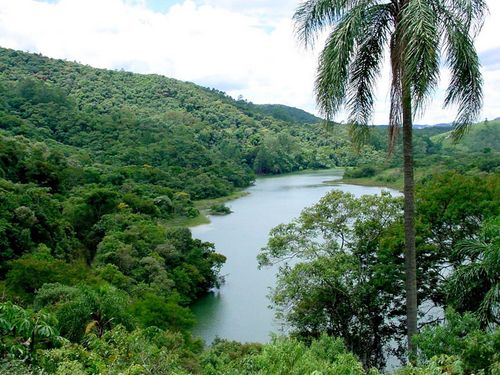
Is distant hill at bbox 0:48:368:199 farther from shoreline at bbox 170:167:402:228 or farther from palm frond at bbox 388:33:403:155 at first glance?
palm frond at bbox 388:33:403:155

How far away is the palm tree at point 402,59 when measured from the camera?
207 inches

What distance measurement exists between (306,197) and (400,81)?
40.6 metres

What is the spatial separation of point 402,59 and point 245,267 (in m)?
19.9

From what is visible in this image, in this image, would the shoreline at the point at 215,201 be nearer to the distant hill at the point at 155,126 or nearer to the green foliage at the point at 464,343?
the distant hill at the point at 155,126

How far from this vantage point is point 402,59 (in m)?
Answer: 5.55

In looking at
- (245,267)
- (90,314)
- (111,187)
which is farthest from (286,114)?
(90,314)

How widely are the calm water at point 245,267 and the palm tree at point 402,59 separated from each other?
641 cm

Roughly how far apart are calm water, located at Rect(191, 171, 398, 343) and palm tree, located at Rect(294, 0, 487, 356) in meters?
6.41

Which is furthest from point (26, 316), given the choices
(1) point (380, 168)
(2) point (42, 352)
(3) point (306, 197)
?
(1) point (380, 168)

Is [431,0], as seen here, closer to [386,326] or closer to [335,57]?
[335,57]

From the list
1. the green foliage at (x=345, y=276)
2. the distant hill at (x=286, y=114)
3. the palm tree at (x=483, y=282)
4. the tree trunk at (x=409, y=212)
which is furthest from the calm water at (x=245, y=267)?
the distant hill at (x=286, y=114)

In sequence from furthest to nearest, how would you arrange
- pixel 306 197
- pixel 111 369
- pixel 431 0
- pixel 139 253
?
pixel 306 197
pixel 139 253
pixel 431 0
pixel 111 369

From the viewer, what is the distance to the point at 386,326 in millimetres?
10914

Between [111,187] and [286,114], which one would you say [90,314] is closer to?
[111,187]
